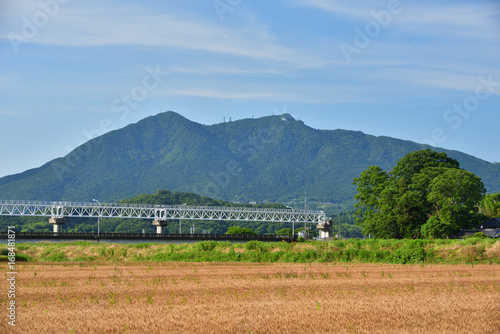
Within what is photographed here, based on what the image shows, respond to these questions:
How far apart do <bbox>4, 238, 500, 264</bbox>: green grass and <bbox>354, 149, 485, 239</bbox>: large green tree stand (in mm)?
22946

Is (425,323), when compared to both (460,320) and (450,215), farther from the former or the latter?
(450,215)

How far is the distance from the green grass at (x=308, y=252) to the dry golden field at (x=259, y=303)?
13.6m

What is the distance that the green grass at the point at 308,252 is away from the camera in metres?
52.0

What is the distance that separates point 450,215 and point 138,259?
143ft

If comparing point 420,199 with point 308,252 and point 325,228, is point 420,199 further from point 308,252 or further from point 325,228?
point 325,228

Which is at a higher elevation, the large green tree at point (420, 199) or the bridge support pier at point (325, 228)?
the large green tree at point (420, 199)

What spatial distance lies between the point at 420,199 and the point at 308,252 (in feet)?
113

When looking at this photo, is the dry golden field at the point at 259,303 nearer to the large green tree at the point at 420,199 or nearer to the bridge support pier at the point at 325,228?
the large green tree at the point at 420,199

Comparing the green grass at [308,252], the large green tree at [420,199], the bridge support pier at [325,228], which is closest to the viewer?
the green grass at [308,252]

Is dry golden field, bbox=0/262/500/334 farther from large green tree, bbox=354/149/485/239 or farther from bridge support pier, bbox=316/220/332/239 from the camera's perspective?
bridge support pier, bbox=316/220/332/239

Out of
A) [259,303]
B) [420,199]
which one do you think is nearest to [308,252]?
[259,303]

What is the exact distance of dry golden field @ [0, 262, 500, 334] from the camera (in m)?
19.5

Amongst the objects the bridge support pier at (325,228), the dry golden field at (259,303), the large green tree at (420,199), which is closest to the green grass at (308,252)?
the dry golden field at (259,303)

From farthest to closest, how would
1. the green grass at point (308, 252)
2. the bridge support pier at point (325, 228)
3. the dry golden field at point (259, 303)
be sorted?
the bridge support pier at point (325, 228) → the green grass at point (308, 252) → the dry golden field at point (259, 303)
